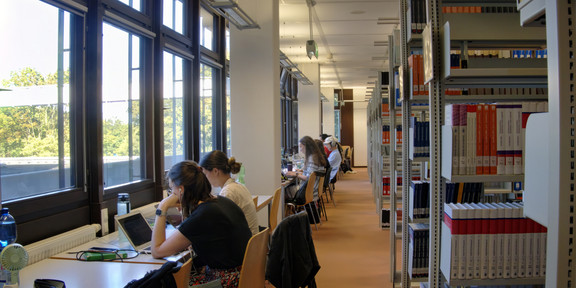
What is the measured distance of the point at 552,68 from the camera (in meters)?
1.04

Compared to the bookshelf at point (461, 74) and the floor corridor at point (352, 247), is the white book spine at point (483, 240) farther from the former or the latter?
the floor corridor at point (352, 247)

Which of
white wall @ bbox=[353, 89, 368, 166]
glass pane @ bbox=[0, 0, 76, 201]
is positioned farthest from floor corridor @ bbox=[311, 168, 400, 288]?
white wall @ bbox=[353, 89, 368, 166]

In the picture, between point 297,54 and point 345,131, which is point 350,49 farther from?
point 345,131

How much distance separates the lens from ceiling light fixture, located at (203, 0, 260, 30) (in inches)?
153

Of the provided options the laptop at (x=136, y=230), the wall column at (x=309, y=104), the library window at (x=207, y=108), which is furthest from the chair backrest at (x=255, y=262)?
the wall column at (x=309, y=104)

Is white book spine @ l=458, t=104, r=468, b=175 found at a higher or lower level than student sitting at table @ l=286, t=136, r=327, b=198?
higher

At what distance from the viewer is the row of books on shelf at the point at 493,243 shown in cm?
207

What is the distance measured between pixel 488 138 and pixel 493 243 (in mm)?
499

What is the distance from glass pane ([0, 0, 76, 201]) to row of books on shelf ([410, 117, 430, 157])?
93.9 inches

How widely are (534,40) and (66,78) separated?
2.89 metres

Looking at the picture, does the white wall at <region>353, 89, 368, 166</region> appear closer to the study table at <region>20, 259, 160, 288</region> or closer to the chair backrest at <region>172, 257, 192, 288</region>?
the study table at <region>20, 259, 160, 288</region>

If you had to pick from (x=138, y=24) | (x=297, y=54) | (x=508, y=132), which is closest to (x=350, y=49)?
(x=297, y=54)

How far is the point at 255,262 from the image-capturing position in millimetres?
2518

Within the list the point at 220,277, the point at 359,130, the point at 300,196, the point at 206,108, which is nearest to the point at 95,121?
the point at 220,277
